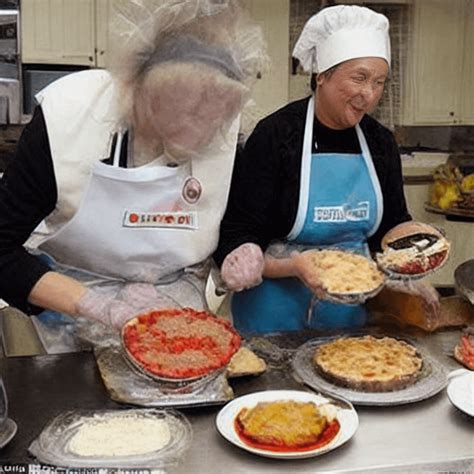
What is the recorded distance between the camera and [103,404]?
1.23 meters

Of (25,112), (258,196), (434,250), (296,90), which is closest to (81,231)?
(258,196)

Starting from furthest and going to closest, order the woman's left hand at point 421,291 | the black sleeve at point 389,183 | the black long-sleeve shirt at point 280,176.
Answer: the black sleeve at point 389,183
the black long-sleeve shirt at point 280,176
the woman's left hand at point 421,291

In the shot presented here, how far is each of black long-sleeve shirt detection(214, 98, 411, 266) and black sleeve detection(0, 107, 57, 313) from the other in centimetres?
42

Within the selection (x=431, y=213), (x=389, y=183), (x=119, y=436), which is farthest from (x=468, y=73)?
(x=119, y=436)

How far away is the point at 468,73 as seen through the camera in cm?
440

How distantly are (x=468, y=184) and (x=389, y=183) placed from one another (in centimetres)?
219

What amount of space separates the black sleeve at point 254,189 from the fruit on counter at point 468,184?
235 cm

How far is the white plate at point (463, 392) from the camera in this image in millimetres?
1195

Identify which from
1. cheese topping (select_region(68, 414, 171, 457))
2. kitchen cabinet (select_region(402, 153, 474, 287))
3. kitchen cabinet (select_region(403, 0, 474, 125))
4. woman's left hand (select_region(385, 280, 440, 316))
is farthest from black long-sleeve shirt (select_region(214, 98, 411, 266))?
kitchen cabinet (select_region(403, 0, 474, 125))

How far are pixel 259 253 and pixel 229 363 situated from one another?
33cm

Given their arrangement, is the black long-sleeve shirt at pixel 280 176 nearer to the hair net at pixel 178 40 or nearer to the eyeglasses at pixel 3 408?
the hair net at pixel 178 40

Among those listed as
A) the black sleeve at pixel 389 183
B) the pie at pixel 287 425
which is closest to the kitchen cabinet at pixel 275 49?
the black sleeve at pixel 389 183

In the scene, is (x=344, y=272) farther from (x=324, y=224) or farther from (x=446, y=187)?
(x=446, y=187)

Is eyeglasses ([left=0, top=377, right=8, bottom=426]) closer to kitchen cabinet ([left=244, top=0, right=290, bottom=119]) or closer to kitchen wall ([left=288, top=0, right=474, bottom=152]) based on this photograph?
kitchen cabinet ([left=244, top=0, right=290, bottom=119])
